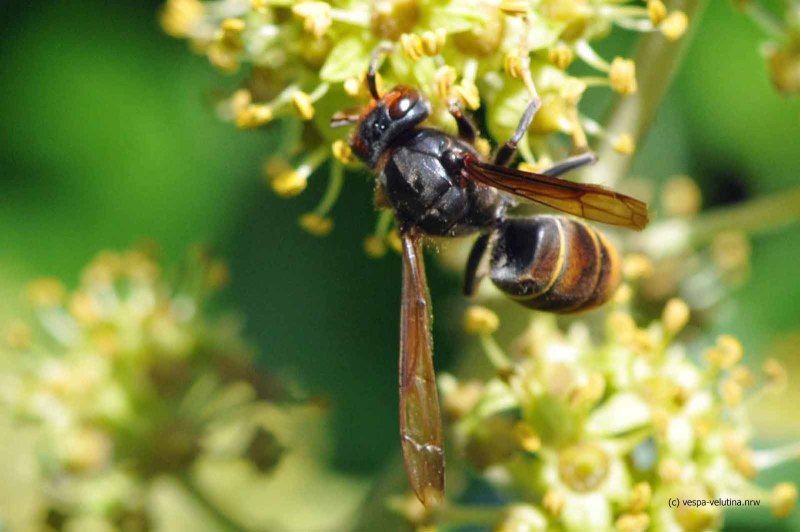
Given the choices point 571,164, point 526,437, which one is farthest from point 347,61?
point 526,437

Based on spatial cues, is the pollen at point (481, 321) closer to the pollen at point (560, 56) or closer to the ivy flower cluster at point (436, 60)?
the ivy flower cluster at point (436, 60)

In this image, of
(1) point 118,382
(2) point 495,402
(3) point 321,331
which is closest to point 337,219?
(3) point 321,331

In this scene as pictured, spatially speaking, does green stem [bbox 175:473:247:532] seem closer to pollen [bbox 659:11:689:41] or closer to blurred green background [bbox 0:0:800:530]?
blurred green background [bbox 0:0:800:530]

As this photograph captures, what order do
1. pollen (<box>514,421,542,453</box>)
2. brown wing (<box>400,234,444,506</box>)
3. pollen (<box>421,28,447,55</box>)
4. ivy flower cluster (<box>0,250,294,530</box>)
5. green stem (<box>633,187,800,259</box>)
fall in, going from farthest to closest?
ivy flower cluster (<box>0,250,294,530</box>), green stem (<box>633,187,800,259</box>), pollen (<box>514,421,542,453</box>), pollen (<box>421,28,447,55</box>), brown wing (<box>400,234,444,506</box>)

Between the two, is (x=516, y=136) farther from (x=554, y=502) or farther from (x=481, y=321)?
(x=554, y=502)

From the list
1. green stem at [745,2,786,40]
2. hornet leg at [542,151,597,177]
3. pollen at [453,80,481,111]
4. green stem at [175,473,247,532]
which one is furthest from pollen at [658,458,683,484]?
green stem at [175,473,247,532]

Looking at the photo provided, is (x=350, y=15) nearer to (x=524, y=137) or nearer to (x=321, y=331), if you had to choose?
(x=524, y=137)

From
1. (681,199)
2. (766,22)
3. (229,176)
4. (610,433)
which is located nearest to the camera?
(610,433)
